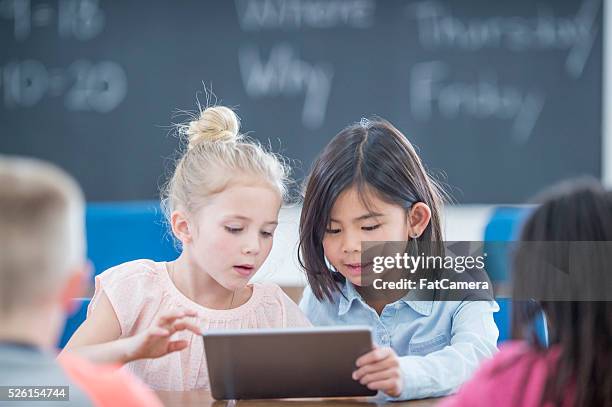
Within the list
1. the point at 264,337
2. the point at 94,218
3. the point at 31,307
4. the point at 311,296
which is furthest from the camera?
the point at 94,218

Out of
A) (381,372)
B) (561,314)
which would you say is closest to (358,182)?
(381,372)

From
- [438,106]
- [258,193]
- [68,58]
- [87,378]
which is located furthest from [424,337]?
[68,58]

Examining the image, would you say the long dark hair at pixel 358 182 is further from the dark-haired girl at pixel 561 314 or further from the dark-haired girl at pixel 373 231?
the dark-haired girl at pixel 561 314

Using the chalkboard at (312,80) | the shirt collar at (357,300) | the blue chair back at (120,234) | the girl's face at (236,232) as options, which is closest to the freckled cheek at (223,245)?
the girl's face at (236,232)

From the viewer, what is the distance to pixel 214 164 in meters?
1.72

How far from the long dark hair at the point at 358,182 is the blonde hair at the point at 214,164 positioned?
0.25ft

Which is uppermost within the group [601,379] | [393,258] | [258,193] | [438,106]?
[438,106]

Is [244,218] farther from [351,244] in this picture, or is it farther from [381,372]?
[381,372]

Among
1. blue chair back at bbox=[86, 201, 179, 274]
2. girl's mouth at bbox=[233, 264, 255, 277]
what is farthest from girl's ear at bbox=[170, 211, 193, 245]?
blue chair back at bbox=[86, 201, 179, 274]

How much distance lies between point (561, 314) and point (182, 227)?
84 cm

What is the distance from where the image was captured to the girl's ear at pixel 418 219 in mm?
1716

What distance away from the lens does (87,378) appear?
952mm

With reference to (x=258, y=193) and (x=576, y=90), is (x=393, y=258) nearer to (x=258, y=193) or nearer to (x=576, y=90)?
(x=258, y=193)

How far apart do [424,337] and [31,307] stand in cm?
94
